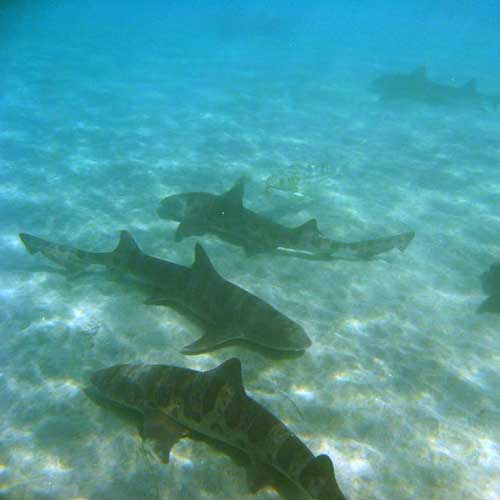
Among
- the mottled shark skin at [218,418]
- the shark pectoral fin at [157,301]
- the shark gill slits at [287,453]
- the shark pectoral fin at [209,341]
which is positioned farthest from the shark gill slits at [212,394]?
the shark pectoral fin at [157,301]

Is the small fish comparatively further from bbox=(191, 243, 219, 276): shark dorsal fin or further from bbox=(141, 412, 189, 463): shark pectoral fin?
bbox=(141, 412, 189, 463): shark pectoral fin

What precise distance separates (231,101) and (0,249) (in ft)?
64.2

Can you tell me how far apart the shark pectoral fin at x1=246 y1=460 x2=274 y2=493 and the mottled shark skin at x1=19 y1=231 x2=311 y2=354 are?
7.30 ft

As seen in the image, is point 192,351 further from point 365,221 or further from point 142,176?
point 142,176

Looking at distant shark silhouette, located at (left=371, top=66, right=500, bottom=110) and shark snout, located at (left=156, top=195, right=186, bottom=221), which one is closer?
shark snout, located at (left=156, top=195, right=186, bottom=221)

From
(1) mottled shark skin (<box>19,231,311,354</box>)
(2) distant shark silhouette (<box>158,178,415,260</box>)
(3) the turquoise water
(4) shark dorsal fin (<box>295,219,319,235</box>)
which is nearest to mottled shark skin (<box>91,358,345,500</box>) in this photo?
(3) the turquoise water

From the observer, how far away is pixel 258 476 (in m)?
5.03

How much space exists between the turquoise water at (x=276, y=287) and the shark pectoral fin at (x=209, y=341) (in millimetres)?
206

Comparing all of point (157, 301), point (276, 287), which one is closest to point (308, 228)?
point (276, 287)

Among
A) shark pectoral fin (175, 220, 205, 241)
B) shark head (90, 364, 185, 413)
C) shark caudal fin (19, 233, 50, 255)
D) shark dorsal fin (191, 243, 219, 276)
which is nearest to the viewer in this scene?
shark head (90, 364, 185, 413)

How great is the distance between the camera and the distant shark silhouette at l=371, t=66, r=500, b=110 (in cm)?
2753

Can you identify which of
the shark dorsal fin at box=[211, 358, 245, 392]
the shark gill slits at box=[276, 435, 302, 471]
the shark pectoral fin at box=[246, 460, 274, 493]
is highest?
the shark dorsal fin at box=[211, 358, 245, 392]

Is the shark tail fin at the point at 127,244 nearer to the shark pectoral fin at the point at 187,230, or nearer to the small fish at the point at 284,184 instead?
the shark pectoral fin at the point at 187,230

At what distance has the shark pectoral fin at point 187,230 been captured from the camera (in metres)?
11.1
